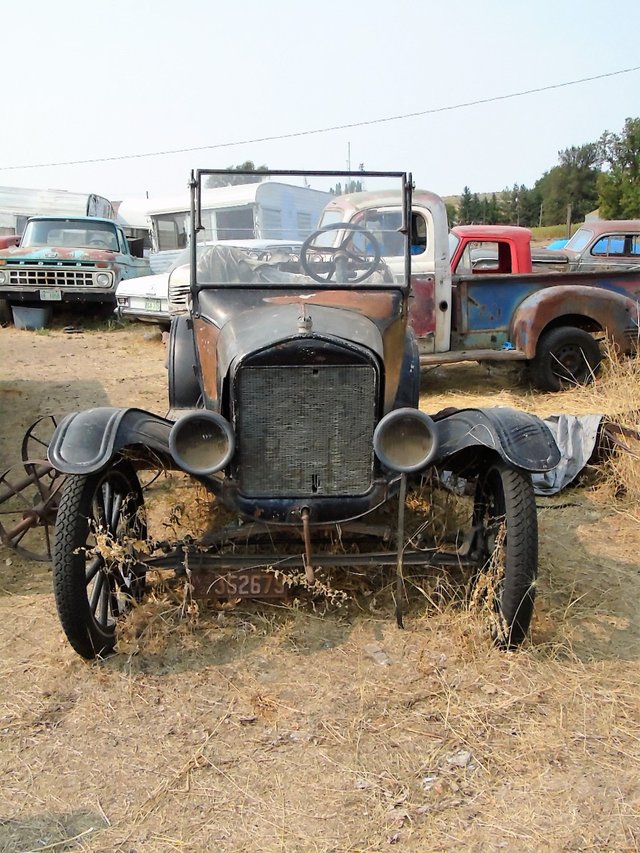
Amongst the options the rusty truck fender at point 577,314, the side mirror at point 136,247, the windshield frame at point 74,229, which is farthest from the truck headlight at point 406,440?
the side mirror at point 136,247

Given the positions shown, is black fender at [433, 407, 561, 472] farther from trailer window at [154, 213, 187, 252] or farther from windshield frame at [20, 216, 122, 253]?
trailer window at [154, 213, 187, 252]

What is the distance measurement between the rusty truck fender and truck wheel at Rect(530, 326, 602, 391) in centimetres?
14

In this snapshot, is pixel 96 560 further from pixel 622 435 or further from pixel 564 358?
pixel 564 358

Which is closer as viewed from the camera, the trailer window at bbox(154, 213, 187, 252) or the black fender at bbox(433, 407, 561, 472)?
the black fender at bbox(433, 407, 561, 472)

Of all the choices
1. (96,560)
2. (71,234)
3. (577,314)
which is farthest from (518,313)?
(71,234)

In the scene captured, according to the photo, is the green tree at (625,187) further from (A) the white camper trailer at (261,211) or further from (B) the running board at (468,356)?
(A) the white camper trailer at (261,211)

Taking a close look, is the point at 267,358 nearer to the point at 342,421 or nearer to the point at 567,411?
the point at 342,421

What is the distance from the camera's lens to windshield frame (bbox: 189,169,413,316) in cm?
397

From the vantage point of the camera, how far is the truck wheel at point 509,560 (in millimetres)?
3090

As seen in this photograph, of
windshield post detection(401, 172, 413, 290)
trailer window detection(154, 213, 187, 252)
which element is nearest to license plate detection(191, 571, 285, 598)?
windshield post detection(401, 172, 413, 290)

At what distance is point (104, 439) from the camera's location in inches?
121

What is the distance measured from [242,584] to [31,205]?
17661 mm

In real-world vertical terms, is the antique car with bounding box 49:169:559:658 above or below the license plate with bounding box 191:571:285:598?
above

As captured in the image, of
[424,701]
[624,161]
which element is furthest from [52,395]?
[624,161]
